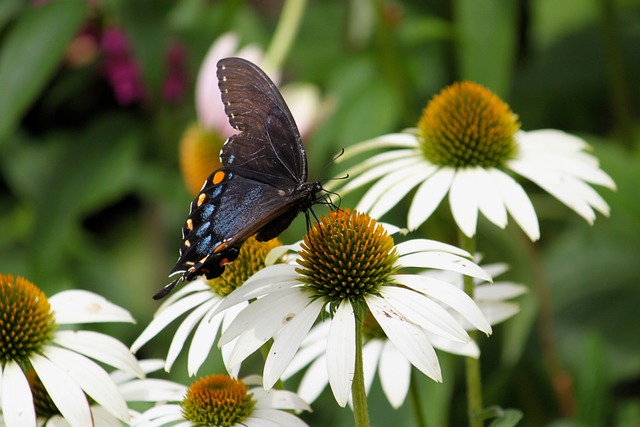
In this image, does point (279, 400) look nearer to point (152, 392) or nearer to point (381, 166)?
point (152, 392)

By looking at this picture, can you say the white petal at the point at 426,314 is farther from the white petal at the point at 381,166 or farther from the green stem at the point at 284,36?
the green stem at the point at 284,36

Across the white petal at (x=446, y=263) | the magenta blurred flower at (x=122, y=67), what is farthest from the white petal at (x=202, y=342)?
the magenta blurred flower at (x=122, y=67)

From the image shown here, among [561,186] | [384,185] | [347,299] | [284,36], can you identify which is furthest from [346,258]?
[284,36]

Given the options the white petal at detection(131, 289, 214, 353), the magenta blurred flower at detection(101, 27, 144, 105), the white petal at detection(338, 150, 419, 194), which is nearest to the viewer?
the white petal at detection(131, 289, 214, 353)

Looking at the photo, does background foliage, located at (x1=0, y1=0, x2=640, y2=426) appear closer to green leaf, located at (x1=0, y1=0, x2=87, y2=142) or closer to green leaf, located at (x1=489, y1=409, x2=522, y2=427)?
green leaf, located at (x1=0, y1=0, x2=87, y2=142)

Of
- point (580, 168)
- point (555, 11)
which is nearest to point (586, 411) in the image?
point (580, 168)

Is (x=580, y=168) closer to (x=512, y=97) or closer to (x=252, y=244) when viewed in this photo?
(x=252, y=244)

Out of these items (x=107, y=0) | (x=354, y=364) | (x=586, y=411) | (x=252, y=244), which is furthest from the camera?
(x=107, y=0)

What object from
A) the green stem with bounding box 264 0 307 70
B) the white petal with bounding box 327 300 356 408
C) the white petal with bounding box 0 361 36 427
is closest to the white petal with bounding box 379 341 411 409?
the white petal with bounding box 327 300 356 408
